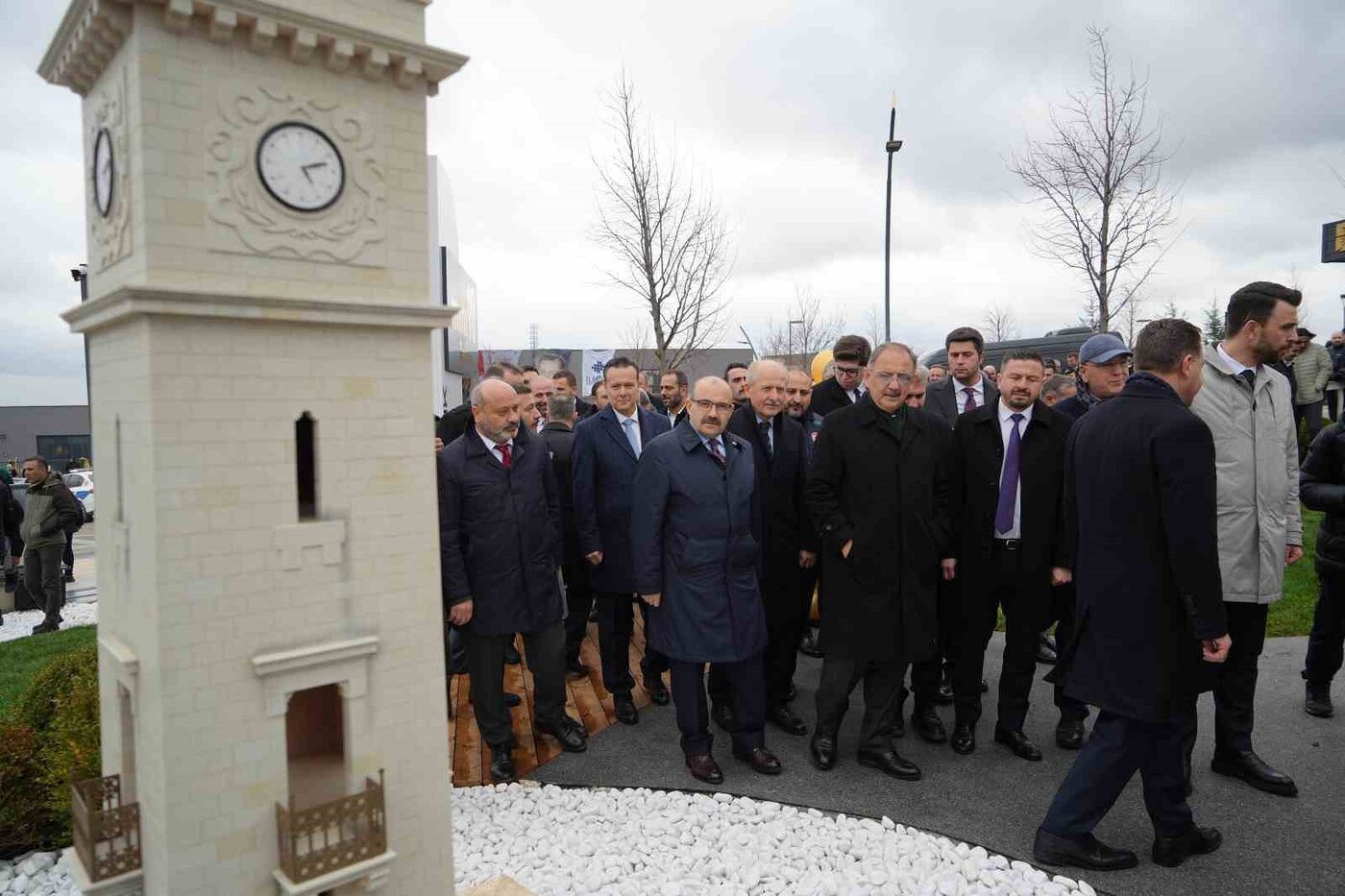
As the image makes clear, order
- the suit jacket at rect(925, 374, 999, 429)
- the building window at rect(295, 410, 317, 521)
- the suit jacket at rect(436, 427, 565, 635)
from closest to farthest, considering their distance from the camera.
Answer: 1. the building window at rect(295, 410, 317, 521)
2. the suit jacket at rect(436, 427, 565, 635)
3. the suit jacket at rect(925, 374, 999, 429)

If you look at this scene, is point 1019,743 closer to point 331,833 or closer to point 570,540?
point 570,540

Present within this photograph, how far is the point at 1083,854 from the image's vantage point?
12.8ft

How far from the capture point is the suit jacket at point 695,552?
4.80 meters

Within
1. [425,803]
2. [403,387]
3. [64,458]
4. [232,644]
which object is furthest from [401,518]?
[64,458]

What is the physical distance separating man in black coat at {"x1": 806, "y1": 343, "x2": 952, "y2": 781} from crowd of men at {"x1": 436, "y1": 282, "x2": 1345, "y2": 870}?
0.05ft

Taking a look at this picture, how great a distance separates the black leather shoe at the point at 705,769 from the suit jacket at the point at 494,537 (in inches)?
50.6

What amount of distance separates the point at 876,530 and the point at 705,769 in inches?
71.9

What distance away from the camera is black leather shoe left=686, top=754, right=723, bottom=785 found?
193 inches

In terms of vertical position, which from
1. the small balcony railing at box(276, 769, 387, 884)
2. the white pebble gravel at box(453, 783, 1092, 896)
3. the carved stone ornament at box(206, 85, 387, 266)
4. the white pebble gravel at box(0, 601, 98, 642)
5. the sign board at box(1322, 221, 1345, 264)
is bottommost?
the white pebble gravel at box(0, 601, 98, 642)

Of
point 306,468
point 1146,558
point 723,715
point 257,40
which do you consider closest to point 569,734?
point 723,715

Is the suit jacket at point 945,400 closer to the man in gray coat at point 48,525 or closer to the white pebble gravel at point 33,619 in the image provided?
the white pebble gravel at point 33,619

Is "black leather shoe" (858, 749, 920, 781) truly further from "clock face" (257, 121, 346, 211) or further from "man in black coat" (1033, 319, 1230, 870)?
"clock face" (257, 121, 346, 211)

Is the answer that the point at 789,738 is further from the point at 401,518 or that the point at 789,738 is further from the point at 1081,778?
the point at 401,518

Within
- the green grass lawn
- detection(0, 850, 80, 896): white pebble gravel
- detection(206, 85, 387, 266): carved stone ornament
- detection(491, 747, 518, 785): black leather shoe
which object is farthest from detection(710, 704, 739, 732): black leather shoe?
the green grass lawn
